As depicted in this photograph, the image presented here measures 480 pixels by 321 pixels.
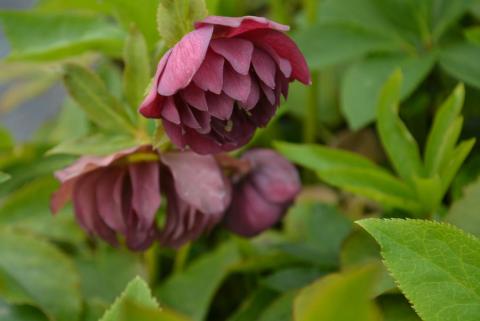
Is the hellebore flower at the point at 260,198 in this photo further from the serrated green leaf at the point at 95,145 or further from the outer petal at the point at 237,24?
the outer petal at the point at 237,24

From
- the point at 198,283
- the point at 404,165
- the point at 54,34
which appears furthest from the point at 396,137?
the point at 54,34

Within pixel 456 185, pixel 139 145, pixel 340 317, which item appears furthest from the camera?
pixel 456 185

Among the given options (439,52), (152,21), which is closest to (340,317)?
(152,21)

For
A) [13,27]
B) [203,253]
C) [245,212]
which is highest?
[13,27]

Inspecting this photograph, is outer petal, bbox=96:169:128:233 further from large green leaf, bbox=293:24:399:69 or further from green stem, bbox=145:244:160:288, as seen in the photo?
large green leaf, bbox=293:24:399:69

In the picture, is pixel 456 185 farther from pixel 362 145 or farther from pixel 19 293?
pixel 19 293

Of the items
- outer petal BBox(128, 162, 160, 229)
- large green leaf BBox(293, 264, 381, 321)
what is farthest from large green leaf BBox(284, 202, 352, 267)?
large green leaf BBox(293, 264, 381, 321)

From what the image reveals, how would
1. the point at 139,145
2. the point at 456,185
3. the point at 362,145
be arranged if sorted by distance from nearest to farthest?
the point at 139,145
the point at 456,185
the point at 362,145
